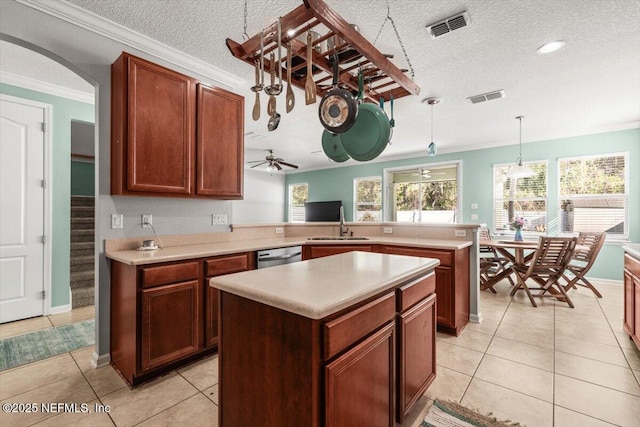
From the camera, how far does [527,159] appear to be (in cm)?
550

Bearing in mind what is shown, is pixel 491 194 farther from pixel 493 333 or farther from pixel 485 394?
pixel 485 394

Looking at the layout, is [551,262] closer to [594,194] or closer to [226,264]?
[594,194]

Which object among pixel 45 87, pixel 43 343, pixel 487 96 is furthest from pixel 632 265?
pixel 45 87

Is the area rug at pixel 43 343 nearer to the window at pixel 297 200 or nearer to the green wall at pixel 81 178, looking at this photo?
the green wall at pixel 81 178

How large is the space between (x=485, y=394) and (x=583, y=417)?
49 centimetres

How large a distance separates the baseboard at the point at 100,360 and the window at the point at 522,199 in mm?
6074

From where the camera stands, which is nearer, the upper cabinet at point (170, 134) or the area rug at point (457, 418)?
the area rug at point (457, 418)

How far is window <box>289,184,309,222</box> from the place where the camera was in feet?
30.3

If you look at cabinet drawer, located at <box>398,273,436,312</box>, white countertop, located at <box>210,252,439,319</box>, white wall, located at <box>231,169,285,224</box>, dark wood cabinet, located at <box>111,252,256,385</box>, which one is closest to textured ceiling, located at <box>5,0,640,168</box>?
white countertop, located at <box>210,252,439,319</box>

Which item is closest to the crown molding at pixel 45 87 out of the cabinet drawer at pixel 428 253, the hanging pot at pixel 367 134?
the hanging pot at pixel 367 134

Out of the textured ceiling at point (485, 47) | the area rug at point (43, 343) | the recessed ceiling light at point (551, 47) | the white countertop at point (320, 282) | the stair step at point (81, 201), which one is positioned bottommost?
the area rug at point (43, 343)

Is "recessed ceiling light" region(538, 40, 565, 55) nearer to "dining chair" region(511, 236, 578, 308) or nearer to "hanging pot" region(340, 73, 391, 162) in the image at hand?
"hanging pot" region(340, 73, 391, 162)

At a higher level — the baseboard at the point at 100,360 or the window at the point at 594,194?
the window at the point at 594,194

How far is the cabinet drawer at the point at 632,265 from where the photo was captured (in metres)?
2.21
